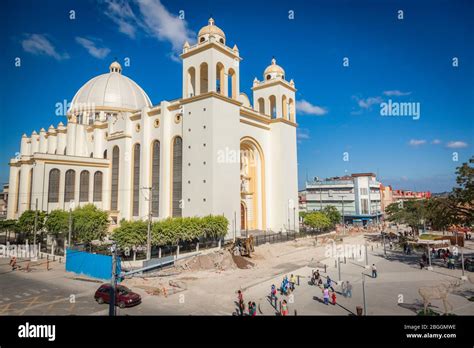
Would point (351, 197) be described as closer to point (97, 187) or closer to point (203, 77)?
point (203, 77)

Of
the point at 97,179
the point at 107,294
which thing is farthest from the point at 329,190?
the point at 107,294

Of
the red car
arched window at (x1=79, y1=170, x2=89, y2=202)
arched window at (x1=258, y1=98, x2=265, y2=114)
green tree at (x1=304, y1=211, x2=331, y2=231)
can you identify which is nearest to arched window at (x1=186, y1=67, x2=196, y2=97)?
arched window at (x1=258, y1=98, x2=265, y2=114)

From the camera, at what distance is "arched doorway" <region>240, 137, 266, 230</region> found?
47.6 meters

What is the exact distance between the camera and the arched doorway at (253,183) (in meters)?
47.6

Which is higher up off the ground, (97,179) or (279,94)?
(279,94)

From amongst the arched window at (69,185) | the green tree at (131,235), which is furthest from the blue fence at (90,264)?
the arched window at (69,185)

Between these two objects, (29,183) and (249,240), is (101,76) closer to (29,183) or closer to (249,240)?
(29,183)

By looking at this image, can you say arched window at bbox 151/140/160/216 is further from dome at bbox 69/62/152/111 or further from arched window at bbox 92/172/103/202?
dome at bbox 69/62/152/111

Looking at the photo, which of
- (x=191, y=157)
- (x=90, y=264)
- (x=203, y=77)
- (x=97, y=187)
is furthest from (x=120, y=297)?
(x=97, y=187)

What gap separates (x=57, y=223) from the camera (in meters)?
34.8

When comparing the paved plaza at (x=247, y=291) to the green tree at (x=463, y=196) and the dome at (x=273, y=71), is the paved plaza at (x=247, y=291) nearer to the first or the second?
the green tree at (x=463, y=196)

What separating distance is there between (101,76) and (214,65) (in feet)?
119

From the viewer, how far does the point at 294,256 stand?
35344mm
